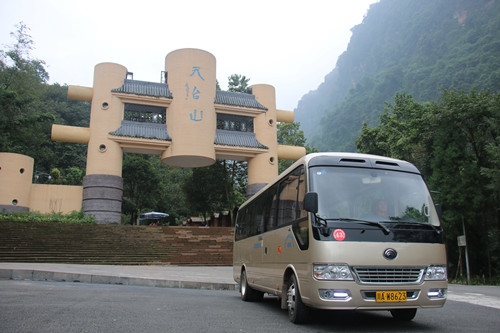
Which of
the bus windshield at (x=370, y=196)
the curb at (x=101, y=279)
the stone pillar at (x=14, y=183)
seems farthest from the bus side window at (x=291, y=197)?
the stone pillar at (x=14, y=183)

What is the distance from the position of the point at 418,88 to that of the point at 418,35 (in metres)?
35.8

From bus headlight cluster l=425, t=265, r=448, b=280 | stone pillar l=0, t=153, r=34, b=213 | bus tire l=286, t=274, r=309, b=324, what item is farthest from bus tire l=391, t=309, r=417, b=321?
stone pillar l=0, t=153, r=34, b=213

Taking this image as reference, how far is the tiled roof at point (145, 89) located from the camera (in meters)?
28.0

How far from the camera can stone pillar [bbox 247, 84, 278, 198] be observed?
98.5 feet

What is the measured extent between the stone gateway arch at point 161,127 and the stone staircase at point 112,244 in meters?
4.11

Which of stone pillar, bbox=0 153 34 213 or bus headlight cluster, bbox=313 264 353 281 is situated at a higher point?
stone pillar, bbox=0 153 34 213

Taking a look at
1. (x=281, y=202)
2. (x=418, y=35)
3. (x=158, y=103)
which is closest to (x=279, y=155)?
(x=158, y=103)

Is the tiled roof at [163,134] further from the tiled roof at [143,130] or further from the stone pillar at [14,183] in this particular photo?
the stone pillar at [14,183]

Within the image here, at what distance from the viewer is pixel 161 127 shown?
2844 centimetres

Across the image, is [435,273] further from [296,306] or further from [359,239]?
[296,306]

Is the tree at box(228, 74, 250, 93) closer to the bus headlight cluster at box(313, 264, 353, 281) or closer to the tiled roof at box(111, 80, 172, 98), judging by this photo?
the tiled roof at box(111, 80, 172, 98)

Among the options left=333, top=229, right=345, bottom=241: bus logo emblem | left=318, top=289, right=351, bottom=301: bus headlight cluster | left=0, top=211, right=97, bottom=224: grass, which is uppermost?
left=0, top=211, right=97, bottom=224: grass

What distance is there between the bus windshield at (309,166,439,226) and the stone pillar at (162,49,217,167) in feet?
70.7

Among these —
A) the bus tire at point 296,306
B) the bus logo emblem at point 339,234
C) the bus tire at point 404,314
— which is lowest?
the bus tire at point 404,314
